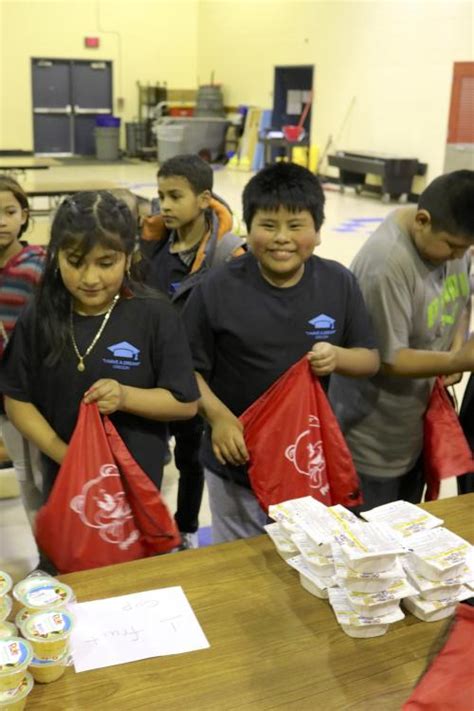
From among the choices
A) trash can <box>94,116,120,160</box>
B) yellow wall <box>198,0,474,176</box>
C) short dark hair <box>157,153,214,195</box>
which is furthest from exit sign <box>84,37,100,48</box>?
short dark hair <box>157,153,214,195</box>

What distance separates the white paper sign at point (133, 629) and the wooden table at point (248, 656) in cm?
2

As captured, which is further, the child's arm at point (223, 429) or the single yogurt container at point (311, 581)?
the child's arm at point (223, 429)

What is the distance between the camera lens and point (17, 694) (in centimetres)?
104

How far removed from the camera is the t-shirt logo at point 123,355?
1694 mm

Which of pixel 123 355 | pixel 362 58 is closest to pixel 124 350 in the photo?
pixel 123 355

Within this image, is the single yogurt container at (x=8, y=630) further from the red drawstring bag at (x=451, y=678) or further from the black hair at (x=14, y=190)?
the black hair at (x=14, y=190)

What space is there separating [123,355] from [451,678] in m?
0.95

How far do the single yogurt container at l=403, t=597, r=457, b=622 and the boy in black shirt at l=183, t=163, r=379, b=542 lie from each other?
0.57m

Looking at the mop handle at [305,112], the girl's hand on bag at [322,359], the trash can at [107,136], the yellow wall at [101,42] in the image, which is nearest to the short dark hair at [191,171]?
the girl's hand on bag at [322,359]

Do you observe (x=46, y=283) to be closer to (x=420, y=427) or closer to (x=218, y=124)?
(x=420, y=427)

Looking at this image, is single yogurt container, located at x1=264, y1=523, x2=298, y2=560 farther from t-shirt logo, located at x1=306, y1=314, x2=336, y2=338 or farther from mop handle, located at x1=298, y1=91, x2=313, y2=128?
mop handle, located at x1=298, y1=91, x2=313, y2=128

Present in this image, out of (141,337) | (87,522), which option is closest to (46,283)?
(141,337)

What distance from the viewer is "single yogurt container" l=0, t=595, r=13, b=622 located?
3.88ft

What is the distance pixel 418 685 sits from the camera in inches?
44.9
